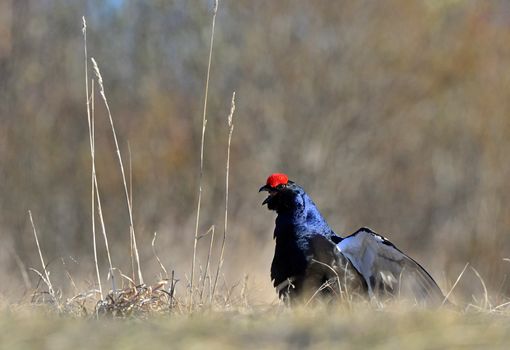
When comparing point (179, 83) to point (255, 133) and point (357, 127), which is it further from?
point (357, 127)

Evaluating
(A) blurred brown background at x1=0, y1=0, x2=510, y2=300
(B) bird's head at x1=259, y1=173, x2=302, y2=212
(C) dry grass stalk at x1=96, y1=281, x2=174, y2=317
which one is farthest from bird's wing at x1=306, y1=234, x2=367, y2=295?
(A) blurred brown background at x1=0, y1=0, x2=510, y2=300

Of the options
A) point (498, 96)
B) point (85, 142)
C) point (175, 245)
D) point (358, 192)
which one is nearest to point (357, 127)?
point (358, 192)

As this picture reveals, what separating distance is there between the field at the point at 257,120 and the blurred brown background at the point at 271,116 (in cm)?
2

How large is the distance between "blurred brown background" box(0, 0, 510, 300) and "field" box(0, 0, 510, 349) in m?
0.02

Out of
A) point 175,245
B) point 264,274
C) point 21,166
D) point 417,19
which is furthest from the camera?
point 417,19

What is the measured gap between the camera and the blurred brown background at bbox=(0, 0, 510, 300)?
52.7ft

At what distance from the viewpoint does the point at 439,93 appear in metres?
17.4

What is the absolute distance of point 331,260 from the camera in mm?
5234

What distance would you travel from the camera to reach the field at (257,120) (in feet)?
52.4

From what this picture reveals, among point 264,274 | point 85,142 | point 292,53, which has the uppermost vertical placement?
point 292,53

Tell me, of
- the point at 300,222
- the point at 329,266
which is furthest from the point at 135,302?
the point at 300,222

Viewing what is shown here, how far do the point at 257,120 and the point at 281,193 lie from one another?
11.8 meters

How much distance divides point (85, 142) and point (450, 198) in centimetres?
586

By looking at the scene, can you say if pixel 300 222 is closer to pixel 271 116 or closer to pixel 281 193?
pixel 281 193
